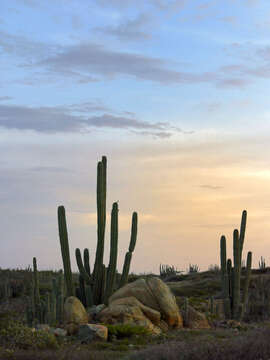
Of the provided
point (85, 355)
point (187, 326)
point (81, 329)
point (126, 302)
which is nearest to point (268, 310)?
point (187, 326)

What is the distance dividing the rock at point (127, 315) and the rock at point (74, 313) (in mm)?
528

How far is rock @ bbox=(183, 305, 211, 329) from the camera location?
64.6 feet

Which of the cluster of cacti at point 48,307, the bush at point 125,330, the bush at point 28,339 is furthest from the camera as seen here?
the cluster of cacti at point 48,307

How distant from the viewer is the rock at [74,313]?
18000 millimetres

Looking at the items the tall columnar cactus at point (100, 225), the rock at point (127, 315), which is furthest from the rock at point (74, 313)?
the tall columnar cactus at point (100, 225)

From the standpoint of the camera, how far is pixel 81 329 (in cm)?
1630

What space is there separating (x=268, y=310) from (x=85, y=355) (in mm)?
15029

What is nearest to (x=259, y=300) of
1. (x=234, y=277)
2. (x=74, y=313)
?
(x=234, y=277)

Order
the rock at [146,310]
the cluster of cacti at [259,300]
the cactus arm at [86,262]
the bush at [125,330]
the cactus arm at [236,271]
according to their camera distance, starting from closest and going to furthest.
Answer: the bush at [125,330] < the rock at [146,310] < the cactus arm at [86,262] < the cactus arm at [236,271] < the cluster of cacti at [259,300]

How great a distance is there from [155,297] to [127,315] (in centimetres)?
191

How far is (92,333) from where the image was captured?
16047mm

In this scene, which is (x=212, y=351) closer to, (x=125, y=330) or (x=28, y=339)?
(x=28, y=339)

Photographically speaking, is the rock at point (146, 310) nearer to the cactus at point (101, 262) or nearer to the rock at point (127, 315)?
the rock at point (127, 315)

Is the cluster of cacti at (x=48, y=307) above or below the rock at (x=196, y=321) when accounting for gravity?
above
